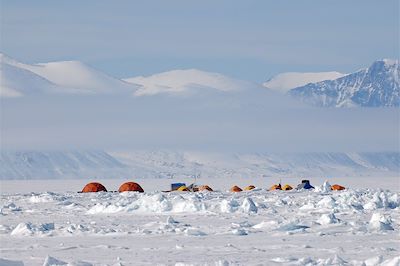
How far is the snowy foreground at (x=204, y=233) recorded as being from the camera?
19.5m

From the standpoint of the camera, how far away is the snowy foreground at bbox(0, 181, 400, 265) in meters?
19.5

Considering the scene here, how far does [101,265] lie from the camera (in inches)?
721

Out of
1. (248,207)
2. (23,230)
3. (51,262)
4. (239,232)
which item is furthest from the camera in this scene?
(248,207)

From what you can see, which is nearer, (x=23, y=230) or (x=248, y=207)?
(x=23, y=230)

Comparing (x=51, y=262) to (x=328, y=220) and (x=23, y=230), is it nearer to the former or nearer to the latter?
(x=23, y=230)

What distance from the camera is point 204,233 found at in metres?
24.4

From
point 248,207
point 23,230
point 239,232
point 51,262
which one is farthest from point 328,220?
point 51,262

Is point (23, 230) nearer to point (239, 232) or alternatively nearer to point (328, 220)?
point (239, 232)

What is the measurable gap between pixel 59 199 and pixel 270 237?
1959 centimetres

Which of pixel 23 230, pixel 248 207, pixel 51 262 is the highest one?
pixel 248 207

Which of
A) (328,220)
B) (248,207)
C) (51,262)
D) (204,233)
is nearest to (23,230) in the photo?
(204,233)

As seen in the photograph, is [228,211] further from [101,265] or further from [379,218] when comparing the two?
[101,265]

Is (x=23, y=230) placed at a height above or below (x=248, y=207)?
below

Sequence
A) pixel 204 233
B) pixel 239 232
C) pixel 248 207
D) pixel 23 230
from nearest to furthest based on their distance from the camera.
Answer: pixel 239 232 → pixel 204 233 → pixel 23 230 → pixel 248 207
